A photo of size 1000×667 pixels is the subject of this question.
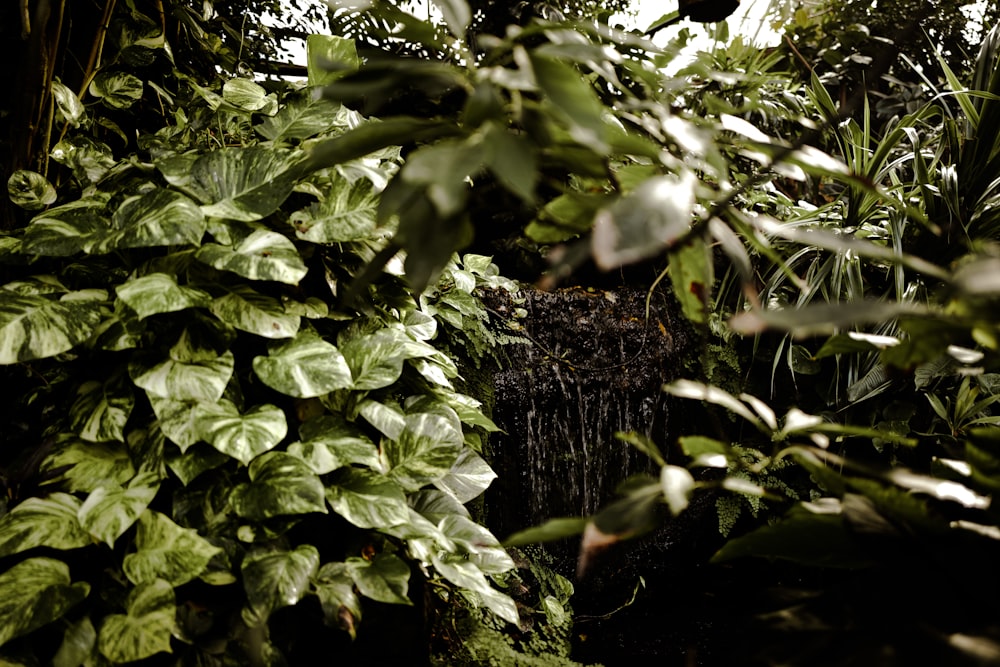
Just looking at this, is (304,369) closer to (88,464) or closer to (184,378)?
(184,378)

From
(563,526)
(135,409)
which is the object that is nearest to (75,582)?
(135,409)

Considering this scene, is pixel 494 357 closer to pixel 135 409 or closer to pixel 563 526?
pixel 135 409

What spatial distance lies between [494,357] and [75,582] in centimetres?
154

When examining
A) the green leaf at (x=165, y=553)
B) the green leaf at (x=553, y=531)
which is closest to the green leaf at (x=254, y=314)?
the green leaf at (x=165, y=553)

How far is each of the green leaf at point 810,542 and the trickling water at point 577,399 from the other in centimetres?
193

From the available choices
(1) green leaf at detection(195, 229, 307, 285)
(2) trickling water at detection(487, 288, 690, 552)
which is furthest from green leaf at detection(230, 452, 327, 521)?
(2) trickling water at detection(487, 288, 690, 552)

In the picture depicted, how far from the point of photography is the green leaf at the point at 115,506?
95 centimetres

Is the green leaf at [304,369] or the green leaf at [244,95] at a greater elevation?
the green leaf at [244,95]

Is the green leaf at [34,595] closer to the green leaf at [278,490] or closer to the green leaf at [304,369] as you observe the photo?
the green leaf at [278,490]

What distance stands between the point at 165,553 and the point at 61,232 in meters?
0.67

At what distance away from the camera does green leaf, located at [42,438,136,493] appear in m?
1.06

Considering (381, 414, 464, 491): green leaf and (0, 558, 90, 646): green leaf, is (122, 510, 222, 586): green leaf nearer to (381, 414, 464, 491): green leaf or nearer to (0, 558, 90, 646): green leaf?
(0, 558, 90, 646): green leaf

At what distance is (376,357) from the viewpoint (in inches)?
48.8

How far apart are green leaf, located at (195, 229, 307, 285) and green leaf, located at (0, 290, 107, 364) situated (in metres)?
0.24
